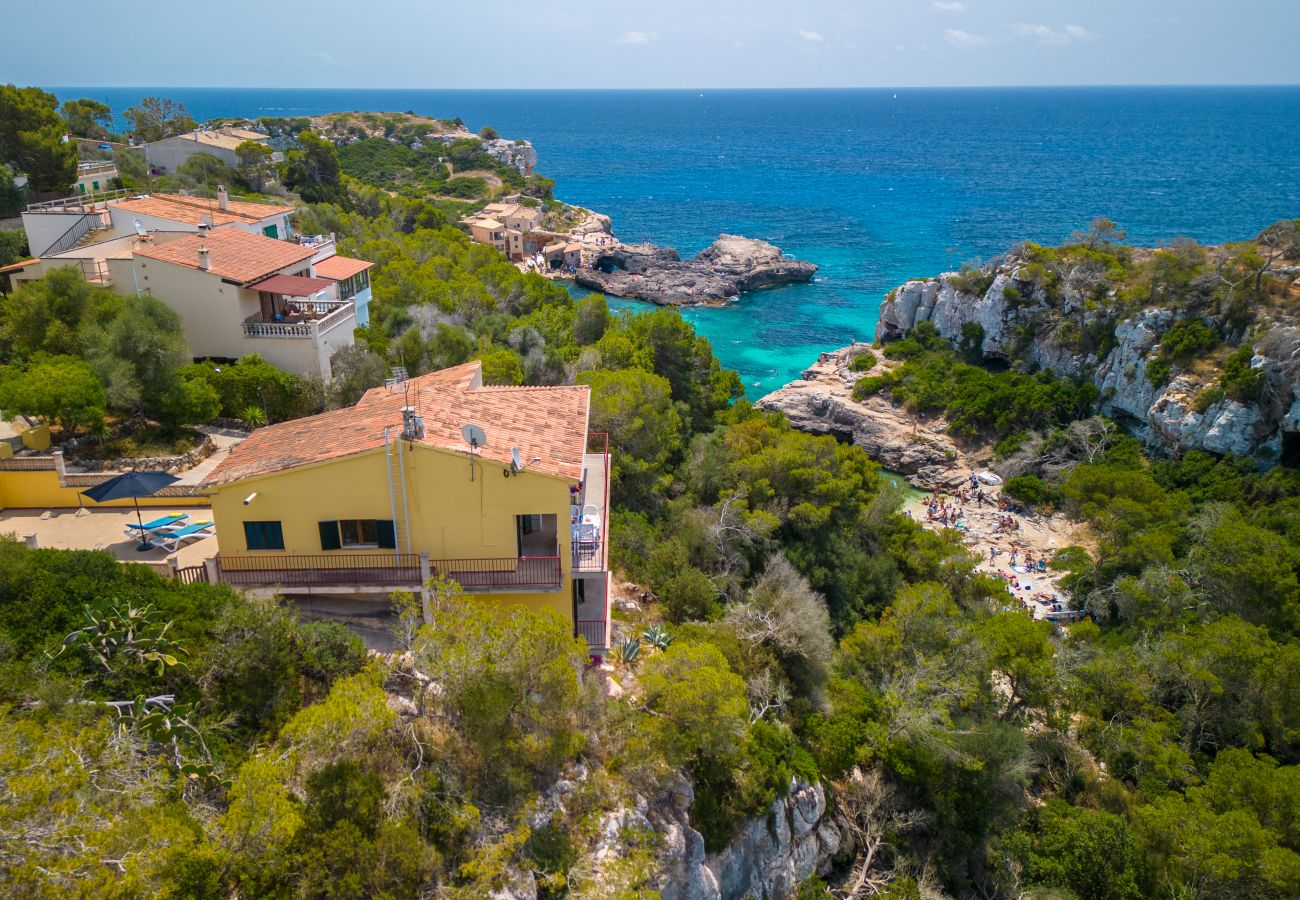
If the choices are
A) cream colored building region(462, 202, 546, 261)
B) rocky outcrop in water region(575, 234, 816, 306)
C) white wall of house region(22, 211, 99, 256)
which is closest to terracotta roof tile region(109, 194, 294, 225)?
white wall of house region(22, 211, 99, 256)

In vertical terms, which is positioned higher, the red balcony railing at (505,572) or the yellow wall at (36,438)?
the yellow wall at (36,438)

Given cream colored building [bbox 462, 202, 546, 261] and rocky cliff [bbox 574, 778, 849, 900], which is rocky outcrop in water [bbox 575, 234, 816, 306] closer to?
cream colored building [bbox 462, 202, 546, 261]

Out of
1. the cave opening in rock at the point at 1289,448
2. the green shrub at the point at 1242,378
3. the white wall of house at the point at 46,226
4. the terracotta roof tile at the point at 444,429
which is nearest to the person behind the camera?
the terracotta roof tile at the point at 444,429

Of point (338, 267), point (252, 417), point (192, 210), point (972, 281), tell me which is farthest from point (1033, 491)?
point (192, 210)

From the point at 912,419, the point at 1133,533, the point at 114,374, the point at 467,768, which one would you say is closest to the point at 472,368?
the point at 114,374

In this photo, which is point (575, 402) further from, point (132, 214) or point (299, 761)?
point (132, 214)

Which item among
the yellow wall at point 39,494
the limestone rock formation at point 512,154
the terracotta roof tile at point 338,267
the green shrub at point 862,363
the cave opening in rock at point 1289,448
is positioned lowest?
the green shrub at point 862,363

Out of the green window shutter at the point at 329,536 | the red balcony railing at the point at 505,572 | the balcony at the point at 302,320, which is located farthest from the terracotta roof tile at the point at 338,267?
the red balcony railing at the point at 505,572

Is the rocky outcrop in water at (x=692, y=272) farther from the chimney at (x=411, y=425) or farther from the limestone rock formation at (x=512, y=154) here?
the chimney at (x=411, y=425)
